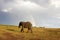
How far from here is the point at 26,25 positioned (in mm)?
34844

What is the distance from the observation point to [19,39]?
2339 cm

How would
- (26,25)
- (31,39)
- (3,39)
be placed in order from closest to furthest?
1. (3,39)
2. (31,39)
3. (26,25)

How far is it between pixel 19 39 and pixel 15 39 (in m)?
0.53

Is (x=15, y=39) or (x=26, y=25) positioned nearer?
(x=15, y=39)

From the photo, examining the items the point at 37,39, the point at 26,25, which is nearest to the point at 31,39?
the point at 37,39

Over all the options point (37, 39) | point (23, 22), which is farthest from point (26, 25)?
point (37, 39)

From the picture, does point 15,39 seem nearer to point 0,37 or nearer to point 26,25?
point 0,37

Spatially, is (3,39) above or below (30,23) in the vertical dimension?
below

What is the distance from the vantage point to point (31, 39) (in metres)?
24.0

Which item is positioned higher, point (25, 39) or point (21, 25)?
point (21, 25)

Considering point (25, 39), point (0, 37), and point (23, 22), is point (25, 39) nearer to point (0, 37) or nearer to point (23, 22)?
point (0, 37)

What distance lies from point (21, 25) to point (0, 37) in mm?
11969

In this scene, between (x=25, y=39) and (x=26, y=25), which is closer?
(x=25, y=39)

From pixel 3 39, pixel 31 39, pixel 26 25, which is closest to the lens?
pixel 3 39
